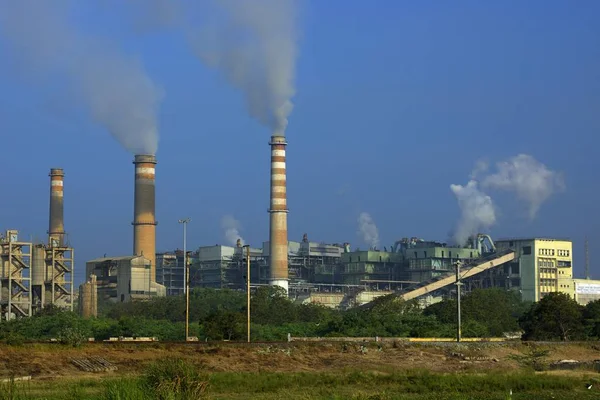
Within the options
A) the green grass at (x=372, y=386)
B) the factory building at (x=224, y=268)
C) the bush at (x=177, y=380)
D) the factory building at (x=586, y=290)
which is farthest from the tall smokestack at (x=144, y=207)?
the bush at (x=177, y=380)

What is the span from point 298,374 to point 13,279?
57.2 metres

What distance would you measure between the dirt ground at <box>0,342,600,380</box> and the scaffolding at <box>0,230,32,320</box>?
48453mm

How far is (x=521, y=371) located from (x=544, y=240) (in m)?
84.6

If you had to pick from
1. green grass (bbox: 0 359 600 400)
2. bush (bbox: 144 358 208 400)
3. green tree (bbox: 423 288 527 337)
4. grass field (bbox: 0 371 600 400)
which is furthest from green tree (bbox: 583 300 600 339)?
bush (bbox: 144 358 208 400)

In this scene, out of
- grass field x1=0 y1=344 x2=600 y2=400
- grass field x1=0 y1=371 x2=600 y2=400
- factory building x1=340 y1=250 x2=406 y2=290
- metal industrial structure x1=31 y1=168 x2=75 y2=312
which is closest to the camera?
grass field x1=0 y1=344 x2=600 y2=400

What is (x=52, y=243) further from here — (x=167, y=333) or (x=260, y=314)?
(x=167, y=333)

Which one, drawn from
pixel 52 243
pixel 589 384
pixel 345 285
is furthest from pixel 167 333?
pixel 345 285

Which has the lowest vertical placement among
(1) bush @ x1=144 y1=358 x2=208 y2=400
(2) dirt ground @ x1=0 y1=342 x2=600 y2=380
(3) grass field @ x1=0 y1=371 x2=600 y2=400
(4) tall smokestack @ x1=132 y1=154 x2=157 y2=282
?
(3) grass field @ x1=0 y1=371 x2=600 y2=400

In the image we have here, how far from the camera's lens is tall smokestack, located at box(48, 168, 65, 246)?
108 metres

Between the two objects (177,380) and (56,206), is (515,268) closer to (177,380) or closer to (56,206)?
(56,206)

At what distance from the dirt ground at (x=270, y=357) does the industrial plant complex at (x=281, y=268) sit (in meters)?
49.0

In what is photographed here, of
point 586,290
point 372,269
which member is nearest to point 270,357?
point 586,290

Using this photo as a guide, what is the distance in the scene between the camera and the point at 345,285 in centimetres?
12269

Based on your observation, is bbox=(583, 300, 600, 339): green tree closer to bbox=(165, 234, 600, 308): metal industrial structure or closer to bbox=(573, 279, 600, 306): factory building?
bbox=(165, 234, 600, 308): metal industrial structure
